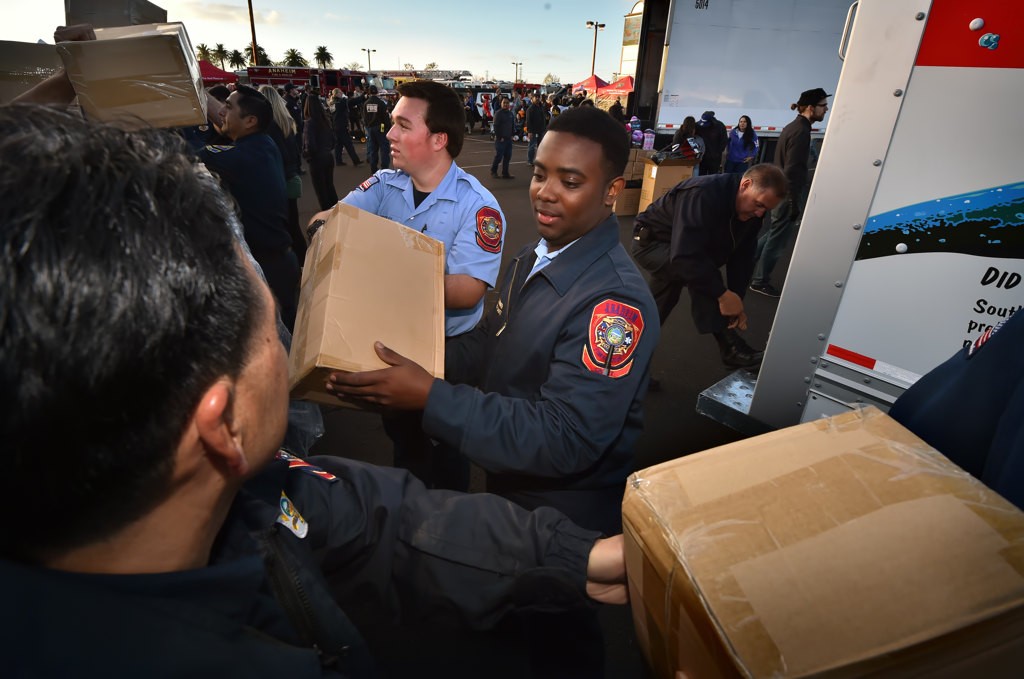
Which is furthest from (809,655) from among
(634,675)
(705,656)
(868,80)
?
(868,80)

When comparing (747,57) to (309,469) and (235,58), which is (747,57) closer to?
(309,469)

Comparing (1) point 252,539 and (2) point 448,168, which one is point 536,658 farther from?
(2) point 448,168

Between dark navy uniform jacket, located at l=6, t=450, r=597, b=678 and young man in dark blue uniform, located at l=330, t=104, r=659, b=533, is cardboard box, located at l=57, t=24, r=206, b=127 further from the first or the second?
dark navy uniform jacket, located at l=6, t=450, r=597, b=678

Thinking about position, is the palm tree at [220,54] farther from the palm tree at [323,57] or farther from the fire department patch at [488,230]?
the fire department patch at [488,230]

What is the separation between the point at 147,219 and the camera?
0.53 metres

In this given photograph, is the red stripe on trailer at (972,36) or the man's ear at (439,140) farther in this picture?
the man's ear at (439,140)

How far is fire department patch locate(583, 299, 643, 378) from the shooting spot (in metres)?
1.33

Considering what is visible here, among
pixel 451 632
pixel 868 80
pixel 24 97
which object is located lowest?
pixel 451 632

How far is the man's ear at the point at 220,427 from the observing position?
59 cm

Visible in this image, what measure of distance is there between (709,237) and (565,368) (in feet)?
8.53

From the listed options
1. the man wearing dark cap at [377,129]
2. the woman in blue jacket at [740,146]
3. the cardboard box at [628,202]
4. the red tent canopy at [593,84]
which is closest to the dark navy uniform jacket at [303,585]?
the cardboard box at [628,202]

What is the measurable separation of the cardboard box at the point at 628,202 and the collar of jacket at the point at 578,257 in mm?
7791

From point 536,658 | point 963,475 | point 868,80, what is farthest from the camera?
point 868,80

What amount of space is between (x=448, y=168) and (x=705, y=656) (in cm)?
232
